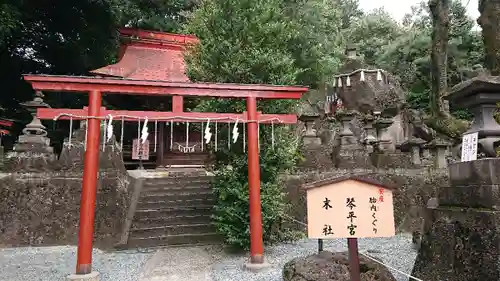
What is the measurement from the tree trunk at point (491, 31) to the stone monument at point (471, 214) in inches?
227

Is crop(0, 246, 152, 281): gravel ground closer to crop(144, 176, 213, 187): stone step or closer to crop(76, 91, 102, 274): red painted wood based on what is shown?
crop(76, 91, 102, 274): red painted wood

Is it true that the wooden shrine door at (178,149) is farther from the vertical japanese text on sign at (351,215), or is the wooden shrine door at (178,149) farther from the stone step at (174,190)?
the vertical japanese text on sign at (351,215)

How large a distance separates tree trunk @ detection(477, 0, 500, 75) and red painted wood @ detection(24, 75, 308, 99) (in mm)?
5829

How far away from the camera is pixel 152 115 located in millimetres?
5867

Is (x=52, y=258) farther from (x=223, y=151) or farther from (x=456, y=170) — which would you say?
(x=456, y=170)

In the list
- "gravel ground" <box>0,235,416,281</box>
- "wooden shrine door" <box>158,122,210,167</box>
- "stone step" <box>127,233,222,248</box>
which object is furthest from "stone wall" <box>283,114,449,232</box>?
"wooden shrine door" <box>158,122,210,167</box>

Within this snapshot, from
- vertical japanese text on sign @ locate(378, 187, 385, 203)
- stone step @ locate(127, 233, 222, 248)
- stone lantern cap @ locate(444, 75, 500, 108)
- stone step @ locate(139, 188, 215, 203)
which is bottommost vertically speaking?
stone step @ locate(127, 233, 222, 248)

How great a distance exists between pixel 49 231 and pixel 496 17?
11.7m

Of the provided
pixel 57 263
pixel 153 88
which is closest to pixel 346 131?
pixel 153 88

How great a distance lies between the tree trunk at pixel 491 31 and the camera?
346 inches

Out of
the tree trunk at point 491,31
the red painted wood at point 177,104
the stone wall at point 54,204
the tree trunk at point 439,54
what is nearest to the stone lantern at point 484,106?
the red painted wood at point 177,104

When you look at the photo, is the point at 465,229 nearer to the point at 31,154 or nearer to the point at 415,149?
the point at 415,149

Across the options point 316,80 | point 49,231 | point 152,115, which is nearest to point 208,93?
point 152,115

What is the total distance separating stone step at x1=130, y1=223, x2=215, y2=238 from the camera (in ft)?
25.6
